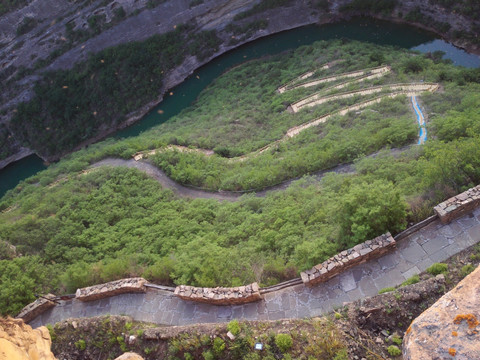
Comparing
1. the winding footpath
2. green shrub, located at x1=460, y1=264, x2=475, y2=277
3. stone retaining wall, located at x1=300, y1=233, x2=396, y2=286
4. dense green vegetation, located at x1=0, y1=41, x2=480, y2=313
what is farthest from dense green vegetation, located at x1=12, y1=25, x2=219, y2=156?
green shrub, located at x1=460, y1=264, x2=475, y2=277

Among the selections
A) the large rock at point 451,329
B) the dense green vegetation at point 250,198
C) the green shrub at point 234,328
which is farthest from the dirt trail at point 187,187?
the large rock at point 451,329

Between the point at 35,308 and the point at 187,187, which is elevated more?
the point at 35,308

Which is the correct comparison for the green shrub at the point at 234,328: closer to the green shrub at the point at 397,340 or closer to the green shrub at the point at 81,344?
the green shrub at the point at 397,340

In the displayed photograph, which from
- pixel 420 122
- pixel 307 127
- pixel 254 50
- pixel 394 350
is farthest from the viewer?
pixel 254 50

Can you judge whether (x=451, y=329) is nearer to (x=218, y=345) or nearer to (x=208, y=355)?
(x=218, y=345)

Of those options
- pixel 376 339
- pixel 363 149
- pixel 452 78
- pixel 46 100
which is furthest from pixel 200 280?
pixel 46 100

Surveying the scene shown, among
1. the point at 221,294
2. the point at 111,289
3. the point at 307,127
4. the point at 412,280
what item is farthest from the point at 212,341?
the point at 307,127

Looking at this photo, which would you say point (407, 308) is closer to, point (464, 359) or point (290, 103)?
point (464, 359)
